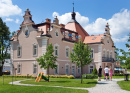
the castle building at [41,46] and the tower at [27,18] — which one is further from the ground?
the tower at [27,18]

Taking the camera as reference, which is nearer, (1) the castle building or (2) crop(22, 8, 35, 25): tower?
(1) the castle building

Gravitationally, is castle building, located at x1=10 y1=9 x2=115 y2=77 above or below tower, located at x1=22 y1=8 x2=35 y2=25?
below

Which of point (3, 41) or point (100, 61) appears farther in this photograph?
point (3, 41)

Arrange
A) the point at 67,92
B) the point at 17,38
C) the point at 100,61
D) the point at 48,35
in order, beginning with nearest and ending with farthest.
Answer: the point at 67,92 < the point at 48,35 < the point at 17,38 < the point at 100,61

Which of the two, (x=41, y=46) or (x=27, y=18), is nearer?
(x=41, y=46)

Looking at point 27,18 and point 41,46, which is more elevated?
point 27,18

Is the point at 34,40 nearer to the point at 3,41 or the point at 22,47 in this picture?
the point at 22,47

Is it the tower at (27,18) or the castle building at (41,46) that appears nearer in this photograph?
the castle building at (41,46)

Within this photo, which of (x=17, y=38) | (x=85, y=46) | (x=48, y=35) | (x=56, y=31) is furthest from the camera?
(x=17, y=38)

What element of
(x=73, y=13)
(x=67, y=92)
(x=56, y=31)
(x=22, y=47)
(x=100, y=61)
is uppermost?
(x=73, y=13)

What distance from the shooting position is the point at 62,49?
32781 mm

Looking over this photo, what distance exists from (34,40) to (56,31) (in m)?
4.02

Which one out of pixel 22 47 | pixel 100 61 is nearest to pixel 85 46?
pixel 22 47

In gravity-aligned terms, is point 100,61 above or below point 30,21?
below
